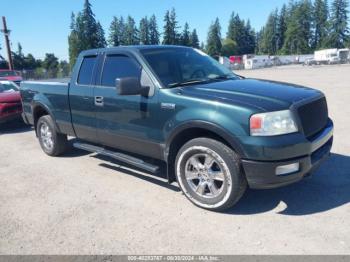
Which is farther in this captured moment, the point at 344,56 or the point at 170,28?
the point at 170,28

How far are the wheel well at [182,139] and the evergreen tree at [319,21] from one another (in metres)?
111

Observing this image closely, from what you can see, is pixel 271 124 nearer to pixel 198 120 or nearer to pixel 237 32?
pixel 198 120

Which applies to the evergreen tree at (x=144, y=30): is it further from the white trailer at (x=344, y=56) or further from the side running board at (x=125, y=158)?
the side running board at (x=125, y=158)

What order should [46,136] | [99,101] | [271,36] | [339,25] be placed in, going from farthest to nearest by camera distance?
1. [271,36]
2. [339,25]
3. [46,136]
4. [99,101]

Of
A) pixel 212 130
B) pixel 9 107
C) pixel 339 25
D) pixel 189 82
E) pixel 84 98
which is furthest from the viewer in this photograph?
pixel 339 25

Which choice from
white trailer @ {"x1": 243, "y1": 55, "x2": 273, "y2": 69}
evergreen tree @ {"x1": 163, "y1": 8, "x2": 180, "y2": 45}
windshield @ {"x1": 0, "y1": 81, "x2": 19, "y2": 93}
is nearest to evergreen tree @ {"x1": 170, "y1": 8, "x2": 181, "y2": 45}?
evergreen tree @ {"x1": 163, "y1": 8, "x2": 180, "y2": 45}

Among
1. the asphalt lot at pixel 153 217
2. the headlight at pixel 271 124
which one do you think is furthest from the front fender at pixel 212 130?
the asphalt lot at pixel 153 217

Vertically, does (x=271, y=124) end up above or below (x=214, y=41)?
below

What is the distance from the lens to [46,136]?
23.1ft

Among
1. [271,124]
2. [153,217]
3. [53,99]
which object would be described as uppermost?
[53,99]

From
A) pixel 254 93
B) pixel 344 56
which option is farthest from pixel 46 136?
pixel 344 56

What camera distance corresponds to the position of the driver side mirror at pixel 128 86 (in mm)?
4383

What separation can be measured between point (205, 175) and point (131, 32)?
348 feet

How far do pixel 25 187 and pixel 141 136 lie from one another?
6.67ft
